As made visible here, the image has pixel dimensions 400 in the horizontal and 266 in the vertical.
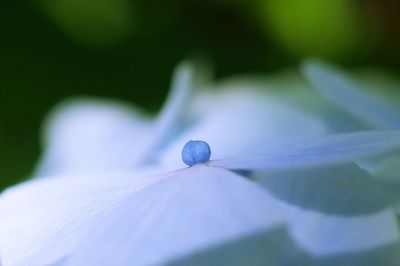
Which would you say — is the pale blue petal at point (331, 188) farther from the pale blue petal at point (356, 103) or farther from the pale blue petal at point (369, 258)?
the pale blue petal at point (356, 103)

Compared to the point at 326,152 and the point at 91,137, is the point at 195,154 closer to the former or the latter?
the point at 326,152

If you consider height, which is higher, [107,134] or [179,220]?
[107,134]

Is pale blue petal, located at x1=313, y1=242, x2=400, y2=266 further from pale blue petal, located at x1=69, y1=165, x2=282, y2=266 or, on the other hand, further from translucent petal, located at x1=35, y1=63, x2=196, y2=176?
translucent petal, located at x1=35, y1=63, x2=196, y2=176

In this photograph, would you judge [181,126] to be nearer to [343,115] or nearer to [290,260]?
[343,115]

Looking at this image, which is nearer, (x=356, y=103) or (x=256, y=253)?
(x=256, y=253)

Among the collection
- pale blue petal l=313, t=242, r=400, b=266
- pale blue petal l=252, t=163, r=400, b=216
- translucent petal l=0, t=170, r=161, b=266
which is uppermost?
translucent petal l=0, t=170, r=161, b=266

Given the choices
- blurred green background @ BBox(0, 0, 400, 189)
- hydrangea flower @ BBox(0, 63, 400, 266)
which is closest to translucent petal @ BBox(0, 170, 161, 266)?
hydrangea flower @ BBox(0, 63, 400, 266)

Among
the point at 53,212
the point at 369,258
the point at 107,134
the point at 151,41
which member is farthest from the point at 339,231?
the point at 151,41
